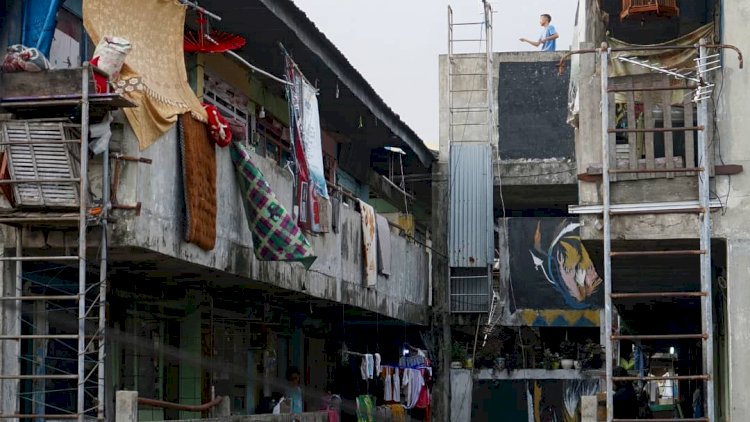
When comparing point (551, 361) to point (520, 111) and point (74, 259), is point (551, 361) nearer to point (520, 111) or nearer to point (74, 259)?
Result: point (520, 111)

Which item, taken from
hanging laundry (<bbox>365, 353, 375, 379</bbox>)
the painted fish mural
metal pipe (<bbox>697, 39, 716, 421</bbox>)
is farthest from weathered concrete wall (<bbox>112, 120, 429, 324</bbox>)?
metal pipe (<bbox>697, 39, 716, 421</bbox>)

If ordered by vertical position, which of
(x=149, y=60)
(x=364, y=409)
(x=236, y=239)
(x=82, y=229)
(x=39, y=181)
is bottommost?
(x=364, y=409)

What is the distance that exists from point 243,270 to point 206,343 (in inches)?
123

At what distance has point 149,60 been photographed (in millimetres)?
12781

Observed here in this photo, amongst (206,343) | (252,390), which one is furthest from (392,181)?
(206,343)

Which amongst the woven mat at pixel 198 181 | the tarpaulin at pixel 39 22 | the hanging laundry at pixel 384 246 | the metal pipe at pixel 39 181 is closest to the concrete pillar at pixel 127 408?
the metal pipe at pixel 39 181

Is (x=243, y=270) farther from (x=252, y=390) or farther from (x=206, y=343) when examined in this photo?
(x=252, y=390)

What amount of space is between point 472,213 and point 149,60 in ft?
48.6

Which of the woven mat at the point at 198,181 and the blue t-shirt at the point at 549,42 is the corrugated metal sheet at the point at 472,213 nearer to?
the blue t-shirt at the point at 549,42

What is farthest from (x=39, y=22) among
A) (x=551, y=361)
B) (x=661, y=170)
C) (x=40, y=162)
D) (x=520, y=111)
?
(x=551, y=361)

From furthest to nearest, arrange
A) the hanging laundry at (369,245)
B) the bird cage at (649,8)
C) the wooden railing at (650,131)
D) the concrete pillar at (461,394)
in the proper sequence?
1. the concrete pillar at (461,394)
2. the hanging laundry at (369,245)
3. the bird cage at (649,8)
4. the wooden railing at (650,131)

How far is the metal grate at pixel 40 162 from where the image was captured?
1168cm

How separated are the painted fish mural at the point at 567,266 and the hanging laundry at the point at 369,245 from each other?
17.5 ft

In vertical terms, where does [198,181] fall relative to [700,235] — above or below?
above
